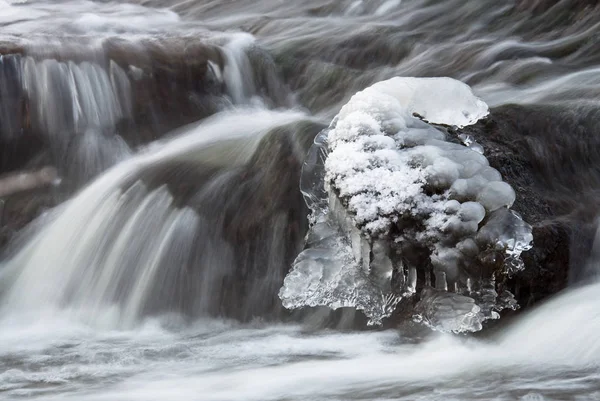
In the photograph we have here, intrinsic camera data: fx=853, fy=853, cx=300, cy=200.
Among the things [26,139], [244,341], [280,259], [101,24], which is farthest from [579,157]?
[101,24]

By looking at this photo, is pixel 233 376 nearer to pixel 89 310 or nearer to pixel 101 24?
pixel 89 310

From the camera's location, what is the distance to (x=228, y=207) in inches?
175

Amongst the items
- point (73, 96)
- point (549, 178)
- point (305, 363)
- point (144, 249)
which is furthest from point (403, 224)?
point (73, 96)

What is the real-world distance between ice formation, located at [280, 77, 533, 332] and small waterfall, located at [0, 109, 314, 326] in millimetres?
335

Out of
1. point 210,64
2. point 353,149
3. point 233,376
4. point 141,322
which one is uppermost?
point 210,64

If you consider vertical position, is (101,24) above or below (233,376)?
above

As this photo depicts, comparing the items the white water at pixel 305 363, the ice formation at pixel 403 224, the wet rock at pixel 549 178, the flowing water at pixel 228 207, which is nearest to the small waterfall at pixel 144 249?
the flowing water at pixel 228 207

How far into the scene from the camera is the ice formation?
357 cm

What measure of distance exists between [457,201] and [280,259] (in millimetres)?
A: 986

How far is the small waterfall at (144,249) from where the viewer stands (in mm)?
4234

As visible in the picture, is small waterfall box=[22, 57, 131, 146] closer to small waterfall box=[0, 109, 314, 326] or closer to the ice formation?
small waterfall box=[0, 109, 314, 326]

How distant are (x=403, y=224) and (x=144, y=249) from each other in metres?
1.47

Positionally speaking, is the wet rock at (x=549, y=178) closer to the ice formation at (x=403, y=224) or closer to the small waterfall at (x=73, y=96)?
the ice formation at (x=403, y=224)

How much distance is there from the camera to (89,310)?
170 inches
